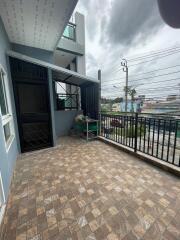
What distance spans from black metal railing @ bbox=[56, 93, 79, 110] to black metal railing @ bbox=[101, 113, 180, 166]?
2.18 meters

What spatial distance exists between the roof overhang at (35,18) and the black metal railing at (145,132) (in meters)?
2.77

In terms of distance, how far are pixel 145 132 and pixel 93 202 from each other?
7.42 feet

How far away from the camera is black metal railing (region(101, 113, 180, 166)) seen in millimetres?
2371

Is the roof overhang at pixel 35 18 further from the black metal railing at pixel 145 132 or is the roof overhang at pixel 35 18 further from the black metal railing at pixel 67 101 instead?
the black metal railing at pixel 145 132

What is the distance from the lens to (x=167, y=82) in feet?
30.4

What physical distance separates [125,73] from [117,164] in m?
11.8

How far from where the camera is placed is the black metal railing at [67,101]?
18.0ft

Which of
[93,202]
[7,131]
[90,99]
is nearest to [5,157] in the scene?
[7,131]

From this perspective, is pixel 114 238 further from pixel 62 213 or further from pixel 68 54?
pixel 68 54

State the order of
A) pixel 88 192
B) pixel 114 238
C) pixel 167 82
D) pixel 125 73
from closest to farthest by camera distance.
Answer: pixel 114 238 < pixel 88 192 < pixel 167 82 < pixel 125 73

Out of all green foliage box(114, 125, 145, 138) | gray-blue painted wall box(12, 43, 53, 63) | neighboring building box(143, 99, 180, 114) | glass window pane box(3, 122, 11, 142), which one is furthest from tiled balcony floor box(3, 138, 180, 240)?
neighboring building box(143, 99, 180, 114)

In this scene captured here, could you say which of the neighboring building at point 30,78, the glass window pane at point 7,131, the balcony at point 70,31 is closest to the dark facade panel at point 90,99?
the neighboring building at point 30,78

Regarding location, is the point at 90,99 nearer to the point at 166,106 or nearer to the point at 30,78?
the point at 30,78

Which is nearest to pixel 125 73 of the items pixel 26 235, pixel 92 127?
pixel 92 127
